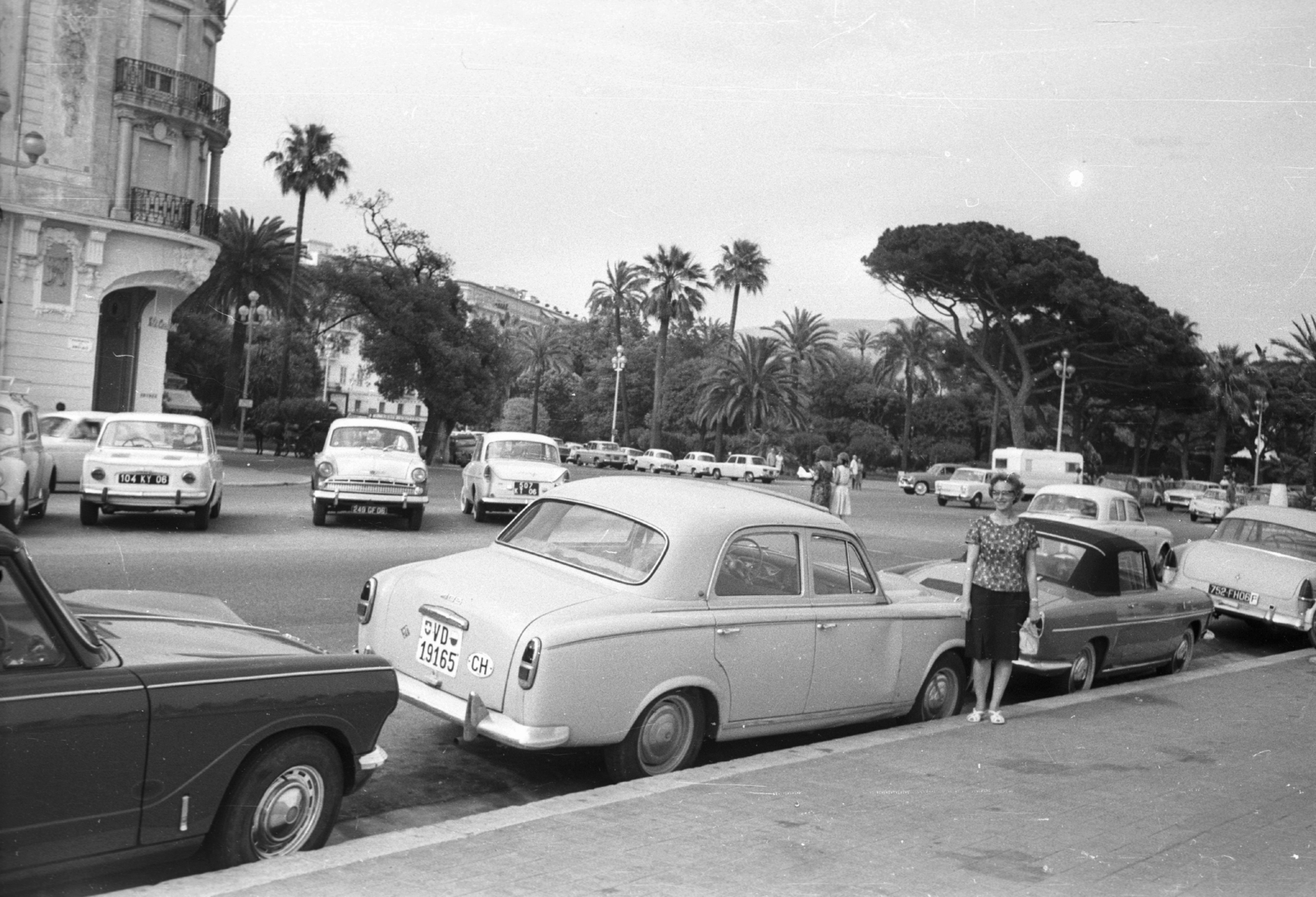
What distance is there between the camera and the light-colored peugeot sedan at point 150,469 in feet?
50.8

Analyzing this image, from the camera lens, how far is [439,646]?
19.9 ft

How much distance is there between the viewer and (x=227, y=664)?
14.3 feet

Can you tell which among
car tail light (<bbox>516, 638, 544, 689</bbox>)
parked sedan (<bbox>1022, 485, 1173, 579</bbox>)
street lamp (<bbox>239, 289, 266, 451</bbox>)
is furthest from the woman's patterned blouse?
street lamp (<bbox>239, 289, 266, 451</bbox>)

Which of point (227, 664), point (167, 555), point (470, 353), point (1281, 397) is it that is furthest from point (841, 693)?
point (1281, 397)

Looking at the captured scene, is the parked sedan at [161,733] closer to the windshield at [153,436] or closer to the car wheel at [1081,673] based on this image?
the car wheel at [1081,673]

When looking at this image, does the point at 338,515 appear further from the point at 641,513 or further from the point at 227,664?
the point at 227,664

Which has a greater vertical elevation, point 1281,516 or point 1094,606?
point 1281,516

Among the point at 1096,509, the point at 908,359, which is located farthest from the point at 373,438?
the point at 908,359

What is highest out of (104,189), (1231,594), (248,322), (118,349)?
(104,189)

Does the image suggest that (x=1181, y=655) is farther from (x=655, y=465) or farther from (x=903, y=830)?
(x=655, y=465)

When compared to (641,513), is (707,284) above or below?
above

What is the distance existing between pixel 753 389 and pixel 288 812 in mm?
74138

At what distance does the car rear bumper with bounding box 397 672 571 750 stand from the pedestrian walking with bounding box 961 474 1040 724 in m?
3.17

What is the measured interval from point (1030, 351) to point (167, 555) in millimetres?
54473
